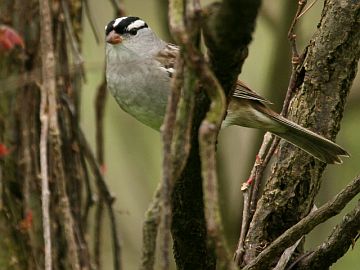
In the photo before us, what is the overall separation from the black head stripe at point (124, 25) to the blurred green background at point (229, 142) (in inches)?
17.9

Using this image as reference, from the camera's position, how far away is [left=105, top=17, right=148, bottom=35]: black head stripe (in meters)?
3.65

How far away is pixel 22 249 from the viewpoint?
3234 millimetres

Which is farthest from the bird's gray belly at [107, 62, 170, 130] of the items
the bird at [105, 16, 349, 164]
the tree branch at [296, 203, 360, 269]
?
the tree branch at [296, 203, 360, 269]

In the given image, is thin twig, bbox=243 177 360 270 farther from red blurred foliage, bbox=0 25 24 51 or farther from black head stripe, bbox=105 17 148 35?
black head stripe, bbox=105 17 148 35

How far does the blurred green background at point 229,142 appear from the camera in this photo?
4.62 metres

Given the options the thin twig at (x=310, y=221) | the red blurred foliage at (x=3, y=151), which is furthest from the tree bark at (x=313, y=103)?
the red blurred foliage at (x=3, y=151)


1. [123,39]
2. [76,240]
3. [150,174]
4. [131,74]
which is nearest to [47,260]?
[76,240]

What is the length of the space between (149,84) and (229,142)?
173cm

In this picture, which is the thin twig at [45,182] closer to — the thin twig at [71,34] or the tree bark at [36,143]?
the tree bark at [36,143]

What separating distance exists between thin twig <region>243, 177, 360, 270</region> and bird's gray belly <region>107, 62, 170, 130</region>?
89 cm

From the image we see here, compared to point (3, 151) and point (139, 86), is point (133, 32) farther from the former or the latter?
point (3, 151)

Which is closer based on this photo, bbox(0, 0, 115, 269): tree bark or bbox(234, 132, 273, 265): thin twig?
bbox(234, 132, 273, 265): thin twig

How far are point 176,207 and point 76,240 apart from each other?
2.65ft

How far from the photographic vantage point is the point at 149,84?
3496 millimetres
